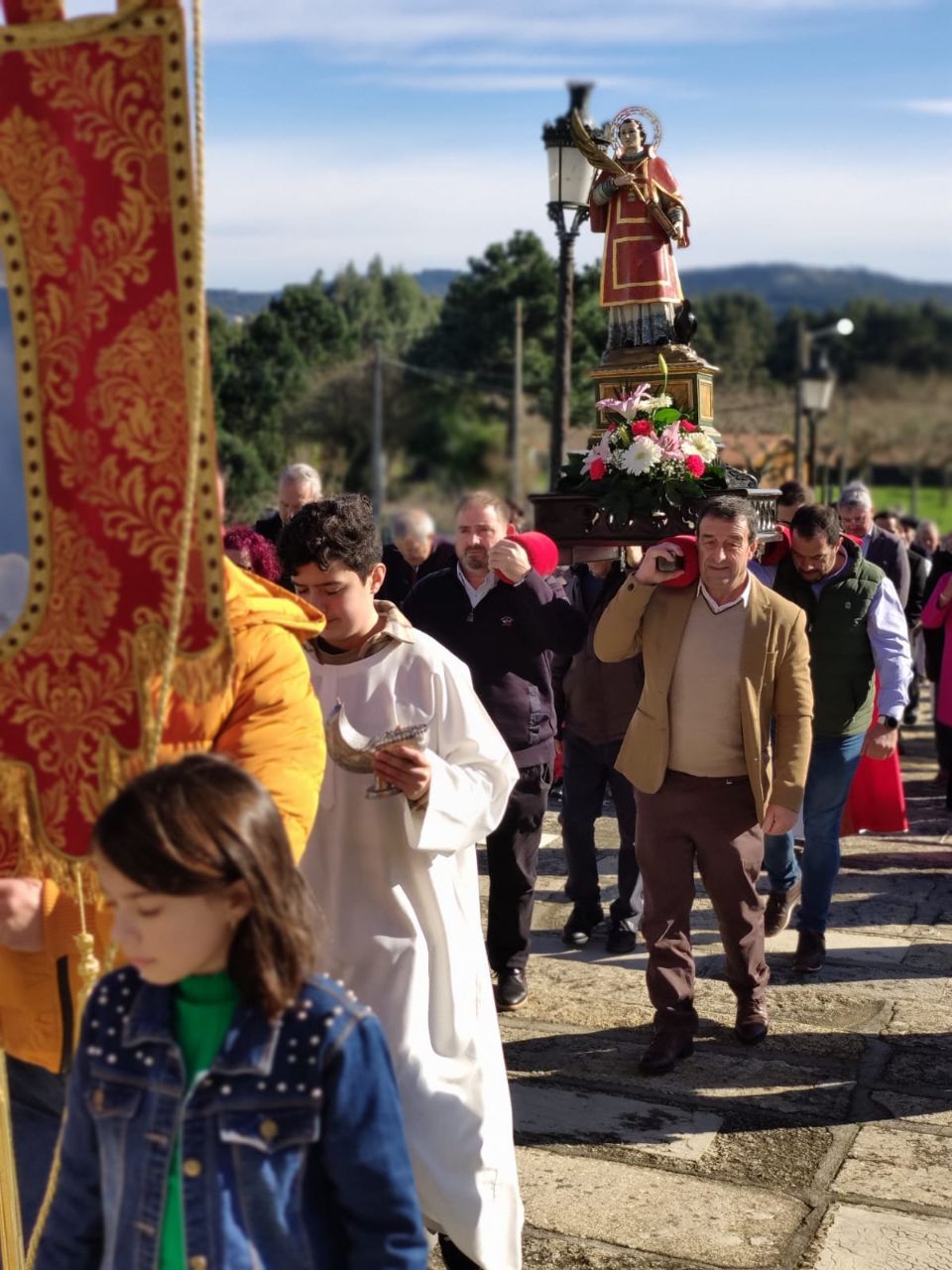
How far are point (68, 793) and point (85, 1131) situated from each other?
65cm

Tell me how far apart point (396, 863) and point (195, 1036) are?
66.8 inches

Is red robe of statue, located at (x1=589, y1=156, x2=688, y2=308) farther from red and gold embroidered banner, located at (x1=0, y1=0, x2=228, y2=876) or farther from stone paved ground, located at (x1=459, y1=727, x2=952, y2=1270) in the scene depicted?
red and gold embroidered banner, located at (x1=0, y1=0, x2=228, y2=876)

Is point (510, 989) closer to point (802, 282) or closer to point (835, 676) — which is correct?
point (835, 676)

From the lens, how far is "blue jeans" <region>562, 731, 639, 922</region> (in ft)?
22.7

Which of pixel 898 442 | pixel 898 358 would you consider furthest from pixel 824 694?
pixel 898 358

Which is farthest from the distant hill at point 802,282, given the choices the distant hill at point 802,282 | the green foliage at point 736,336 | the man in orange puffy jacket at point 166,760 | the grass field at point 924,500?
the man in orange puffy jacket at point 166,760

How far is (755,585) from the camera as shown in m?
5.52

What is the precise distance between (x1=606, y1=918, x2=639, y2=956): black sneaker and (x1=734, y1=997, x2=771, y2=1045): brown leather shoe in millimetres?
1208

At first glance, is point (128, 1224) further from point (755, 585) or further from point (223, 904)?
point (755, 585)

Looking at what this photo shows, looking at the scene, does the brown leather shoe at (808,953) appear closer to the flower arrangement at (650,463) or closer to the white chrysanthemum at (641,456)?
the flower arrangement at (650,463)

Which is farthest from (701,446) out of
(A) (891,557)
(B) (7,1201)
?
(B) (7,1201)

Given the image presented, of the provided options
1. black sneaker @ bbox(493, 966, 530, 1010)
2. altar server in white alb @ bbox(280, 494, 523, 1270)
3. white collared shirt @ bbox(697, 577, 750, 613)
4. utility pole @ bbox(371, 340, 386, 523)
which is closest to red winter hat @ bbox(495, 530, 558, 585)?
white collared shirt @ bbox(697, 577, 750, 613)

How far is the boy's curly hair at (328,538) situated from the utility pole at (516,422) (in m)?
23.0

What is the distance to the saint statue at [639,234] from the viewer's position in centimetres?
795
